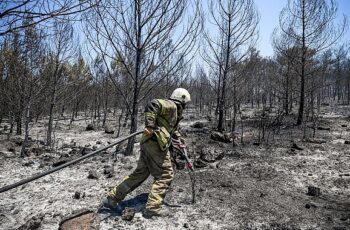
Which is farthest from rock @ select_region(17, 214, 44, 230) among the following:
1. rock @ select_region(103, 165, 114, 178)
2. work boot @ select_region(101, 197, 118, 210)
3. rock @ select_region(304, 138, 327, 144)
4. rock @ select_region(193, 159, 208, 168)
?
rock @ select_region(304, 138, 327, 144)

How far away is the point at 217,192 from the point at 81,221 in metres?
2.14

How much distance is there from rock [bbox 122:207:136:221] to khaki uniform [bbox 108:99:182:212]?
0.25m

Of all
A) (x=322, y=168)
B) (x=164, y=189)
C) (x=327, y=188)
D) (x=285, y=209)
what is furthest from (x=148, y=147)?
(x=322, y=168)

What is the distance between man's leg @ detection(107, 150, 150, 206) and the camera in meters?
4.12

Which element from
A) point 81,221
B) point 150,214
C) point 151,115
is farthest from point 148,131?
point 81,221

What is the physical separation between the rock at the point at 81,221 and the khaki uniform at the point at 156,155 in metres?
0.51

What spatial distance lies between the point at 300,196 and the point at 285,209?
29.0 inches

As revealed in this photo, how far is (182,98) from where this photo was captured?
4480 mm

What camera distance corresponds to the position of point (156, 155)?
421cm

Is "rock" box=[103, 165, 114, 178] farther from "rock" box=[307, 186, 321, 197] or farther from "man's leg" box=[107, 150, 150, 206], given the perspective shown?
"rock" box=[307, 186, 321, 197]

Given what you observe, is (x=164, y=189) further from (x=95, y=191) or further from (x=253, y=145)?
(x=253, y=145)

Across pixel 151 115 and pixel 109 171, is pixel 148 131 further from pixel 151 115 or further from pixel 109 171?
pixel 109 171

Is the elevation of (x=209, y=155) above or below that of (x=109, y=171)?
above

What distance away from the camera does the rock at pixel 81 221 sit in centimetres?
351
